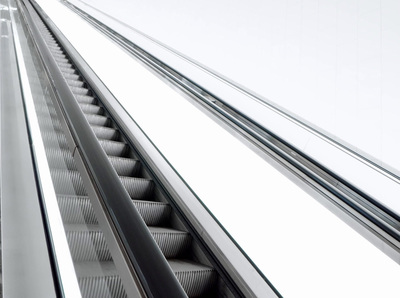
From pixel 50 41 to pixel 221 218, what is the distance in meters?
5.38

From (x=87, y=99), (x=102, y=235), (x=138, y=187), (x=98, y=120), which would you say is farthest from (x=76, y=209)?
(x=87, y=99)

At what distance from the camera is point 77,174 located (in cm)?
178

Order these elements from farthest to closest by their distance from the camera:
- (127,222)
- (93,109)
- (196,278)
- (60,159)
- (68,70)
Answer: (68,70), (93,109), (196,278), (60,159), (127,222)

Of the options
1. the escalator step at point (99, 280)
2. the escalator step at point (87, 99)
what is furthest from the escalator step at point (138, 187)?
the escalator step at point (87, 99)

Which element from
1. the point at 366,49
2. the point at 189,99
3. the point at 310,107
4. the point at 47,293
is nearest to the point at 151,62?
the point at 189,99

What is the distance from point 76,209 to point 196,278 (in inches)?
34.7

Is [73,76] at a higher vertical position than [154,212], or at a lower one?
higher

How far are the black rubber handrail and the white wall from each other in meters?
1.91

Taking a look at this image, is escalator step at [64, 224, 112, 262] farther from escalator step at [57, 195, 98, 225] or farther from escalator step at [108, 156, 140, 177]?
escalator step at [108, 156, 140, 177]

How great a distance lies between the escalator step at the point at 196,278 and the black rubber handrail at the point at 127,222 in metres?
0.96

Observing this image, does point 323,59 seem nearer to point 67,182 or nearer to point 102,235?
point 67,182

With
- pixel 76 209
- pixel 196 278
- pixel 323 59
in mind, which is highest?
pixel 323 59

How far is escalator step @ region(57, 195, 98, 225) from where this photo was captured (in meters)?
1.56

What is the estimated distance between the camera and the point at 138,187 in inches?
126
